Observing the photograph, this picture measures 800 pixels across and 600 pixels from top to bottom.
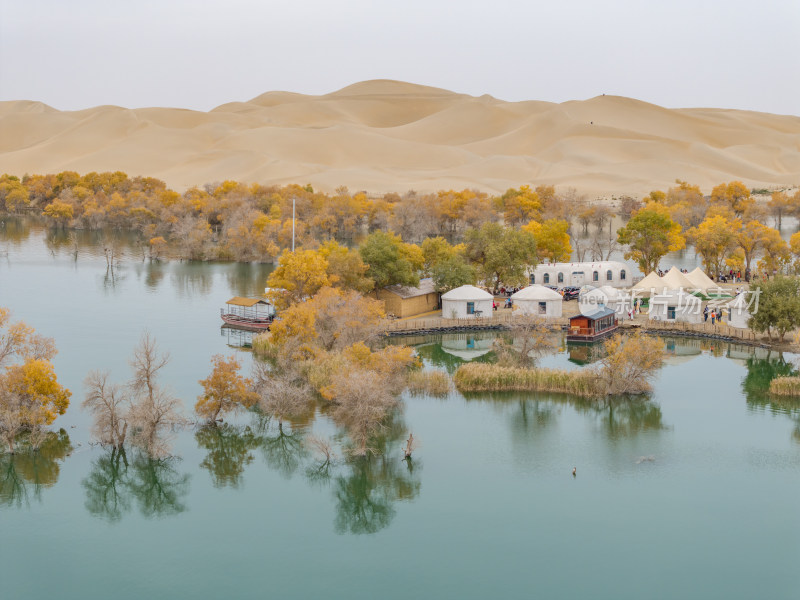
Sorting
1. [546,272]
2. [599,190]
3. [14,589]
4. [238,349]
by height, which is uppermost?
[599,190]

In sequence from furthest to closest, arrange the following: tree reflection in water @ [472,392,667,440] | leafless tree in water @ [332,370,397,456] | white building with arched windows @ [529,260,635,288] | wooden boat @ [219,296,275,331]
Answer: white building with arched windows @ [529,260,635,288] < wooden boat @ [219,296,275,331] < tree reflection in water @ [472,392,667,440] < leafless tree in water @ [332,370,397,456]

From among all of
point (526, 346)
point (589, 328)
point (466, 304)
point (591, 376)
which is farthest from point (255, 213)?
point (591, 376)

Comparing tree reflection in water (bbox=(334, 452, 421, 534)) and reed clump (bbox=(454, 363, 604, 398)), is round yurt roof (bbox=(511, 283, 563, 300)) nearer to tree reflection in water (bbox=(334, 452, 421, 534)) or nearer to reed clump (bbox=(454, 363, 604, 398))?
reed clump (bbox=(454, 363, 604, 398))

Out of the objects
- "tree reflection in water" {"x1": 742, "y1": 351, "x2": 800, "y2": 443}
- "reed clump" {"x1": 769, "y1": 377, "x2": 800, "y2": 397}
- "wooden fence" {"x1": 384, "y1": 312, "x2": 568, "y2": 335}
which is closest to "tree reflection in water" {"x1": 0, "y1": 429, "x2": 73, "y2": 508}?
"wooden fence" {"x1": 384, "y1": 312, "x2": 568, "y2": 335}

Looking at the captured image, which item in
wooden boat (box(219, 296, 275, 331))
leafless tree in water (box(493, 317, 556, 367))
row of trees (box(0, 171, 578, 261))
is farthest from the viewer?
row of trees (box(0, 171, 578, 261))

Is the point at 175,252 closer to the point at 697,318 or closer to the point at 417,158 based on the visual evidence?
the point at 697,318

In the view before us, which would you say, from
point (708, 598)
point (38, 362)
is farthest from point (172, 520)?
point (708, 598)
